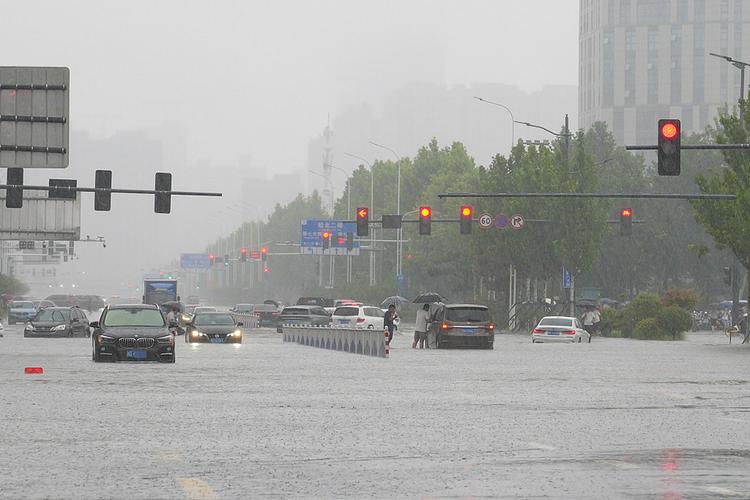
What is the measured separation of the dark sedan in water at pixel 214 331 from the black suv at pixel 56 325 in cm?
915

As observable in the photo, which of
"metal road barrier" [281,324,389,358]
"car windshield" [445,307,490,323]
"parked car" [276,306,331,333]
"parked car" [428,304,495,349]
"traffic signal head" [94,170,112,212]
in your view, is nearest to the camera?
"metal road barrier" [281,324,389,358]

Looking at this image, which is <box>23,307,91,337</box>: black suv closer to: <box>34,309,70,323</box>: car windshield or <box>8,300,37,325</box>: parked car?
<box>34,309,70,323</box>: car windshield

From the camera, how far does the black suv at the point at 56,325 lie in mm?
64938

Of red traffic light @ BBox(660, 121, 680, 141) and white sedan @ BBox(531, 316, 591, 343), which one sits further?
white sedan @ BBox(531, 316, 591, 343)

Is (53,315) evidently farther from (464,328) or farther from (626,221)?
(626,221)

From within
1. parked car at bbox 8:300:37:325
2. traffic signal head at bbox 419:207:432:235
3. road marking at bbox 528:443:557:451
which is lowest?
parked car at bbox 8:300:37:325

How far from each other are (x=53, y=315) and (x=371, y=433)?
50546 millimetres

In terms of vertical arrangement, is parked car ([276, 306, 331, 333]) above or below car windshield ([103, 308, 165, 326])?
below

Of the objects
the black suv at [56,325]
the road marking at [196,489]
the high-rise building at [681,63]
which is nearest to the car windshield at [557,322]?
the black suv at [56,325]

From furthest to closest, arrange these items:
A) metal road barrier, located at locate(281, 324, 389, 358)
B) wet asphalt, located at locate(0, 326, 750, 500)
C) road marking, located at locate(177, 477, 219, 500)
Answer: metal road barrier, located at locate(281, 324, 389, 358)
wet asphalt, located at locate(0, 326, 750, 500)
road marking, located at locate(177, 477, 219, 500)

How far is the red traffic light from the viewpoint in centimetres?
3353

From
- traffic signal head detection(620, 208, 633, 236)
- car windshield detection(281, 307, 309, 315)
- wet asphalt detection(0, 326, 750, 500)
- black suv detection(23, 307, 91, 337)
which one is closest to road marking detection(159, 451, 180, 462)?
wet asphalt detection(0, 326, 750, 500)

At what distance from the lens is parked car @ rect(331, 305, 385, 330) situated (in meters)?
66.9

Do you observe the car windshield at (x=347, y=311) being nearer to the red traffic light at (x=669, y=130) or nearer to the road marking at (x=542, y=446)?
the red traffic light at (x=669, y=130)
